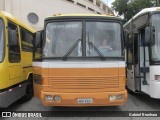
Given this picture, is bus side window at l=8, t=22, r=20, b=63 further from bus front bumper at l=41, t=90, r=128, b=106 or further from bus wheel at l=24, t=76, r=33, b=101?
bus wheel at l=24, t=76, r=33, b=101

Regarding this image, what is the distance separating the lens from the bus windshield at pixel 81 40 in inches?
325

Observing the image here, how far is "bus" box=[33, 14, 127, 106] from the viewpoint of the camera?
8.05 meters

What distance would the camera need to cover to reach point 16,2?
138 feet

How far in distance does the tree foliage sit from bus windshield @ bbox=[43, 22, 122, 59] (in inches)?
1051

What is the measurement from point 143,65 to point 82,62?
286 cm

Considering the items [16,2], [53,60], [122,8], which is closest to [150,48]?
[53,60]

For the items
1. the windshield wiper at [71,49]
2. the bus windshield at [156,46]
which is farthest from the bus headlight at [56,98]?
the bus windshield at [156,46]

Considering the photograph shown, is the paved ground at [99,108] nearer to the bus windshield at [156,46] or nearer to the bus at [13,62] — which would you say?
the bus at [13,62]

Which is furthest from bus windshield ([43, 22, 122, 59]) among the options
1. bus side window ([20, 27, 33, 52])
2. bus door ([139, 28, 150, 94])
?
bus side window ([20, 27, 33, 52])

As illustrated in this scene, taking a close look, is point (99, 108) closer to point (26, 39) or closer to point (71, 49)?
point (71, 49)

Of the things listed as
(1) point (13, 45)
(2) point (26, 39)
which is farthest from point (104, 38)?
(2) point (26, 39)

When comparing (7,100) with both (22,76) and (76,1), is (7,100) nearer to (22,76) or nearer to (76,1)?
(22,76)

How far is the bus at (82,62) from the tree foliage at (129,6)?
26810 mm

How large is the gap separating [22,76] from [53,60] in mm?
2137
